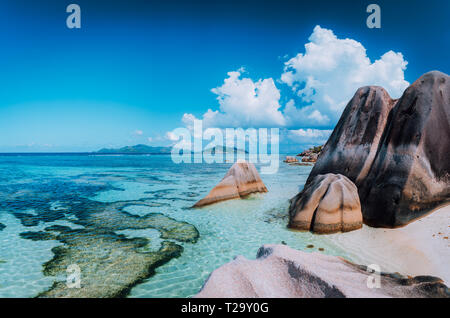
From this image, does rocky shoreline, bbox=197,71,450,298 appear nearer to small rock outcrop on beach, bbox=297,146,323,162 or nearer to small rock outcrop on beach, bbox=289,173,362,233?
small rock outcrop on beach, bbox=289,173,362,233

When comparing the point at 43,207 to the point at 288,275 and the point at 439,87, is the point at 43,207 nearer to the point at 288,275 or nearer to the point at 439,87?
the point at 288,275

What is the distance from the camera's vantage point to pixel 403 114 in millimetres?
8406

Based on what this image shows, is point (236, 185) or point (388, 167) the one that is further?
point (236, 185)

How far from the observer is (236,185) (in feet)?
45.5

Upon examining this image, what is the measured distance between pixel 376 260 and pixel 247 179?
9.13 meters

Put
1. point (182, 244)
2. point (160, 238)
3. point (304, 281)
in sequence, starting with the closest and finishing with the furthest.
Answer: point (304, 281) → point (182, 244) → point (160, 238)

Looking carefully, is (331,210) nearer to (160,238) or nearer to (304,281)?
(304,281)

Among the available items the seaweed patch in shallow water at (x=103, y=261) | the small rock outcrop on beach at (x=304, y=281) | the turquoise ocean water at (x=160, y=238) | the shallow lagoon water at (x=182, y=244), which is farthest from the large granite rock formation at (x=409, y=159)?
the seaweed patch in shallow water at (x=103, y=261)

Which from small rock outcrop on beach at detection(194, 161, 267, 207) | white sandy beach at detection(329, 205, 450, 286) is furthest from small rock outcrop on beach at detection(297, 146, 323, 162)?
white sandy beach at detection(329, 205, 450, 286)

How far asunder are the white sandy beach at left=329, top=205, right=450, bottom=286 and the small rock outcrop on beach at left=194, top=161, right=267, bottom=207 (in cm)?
666

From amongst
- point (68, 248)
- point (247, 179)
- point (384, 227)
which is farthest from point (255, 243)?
point (247, 179)

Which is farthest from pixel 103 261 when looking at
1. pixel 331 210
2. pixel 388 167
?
pixel 388 167

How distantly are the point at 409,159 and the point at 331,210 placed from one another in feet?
10.4
